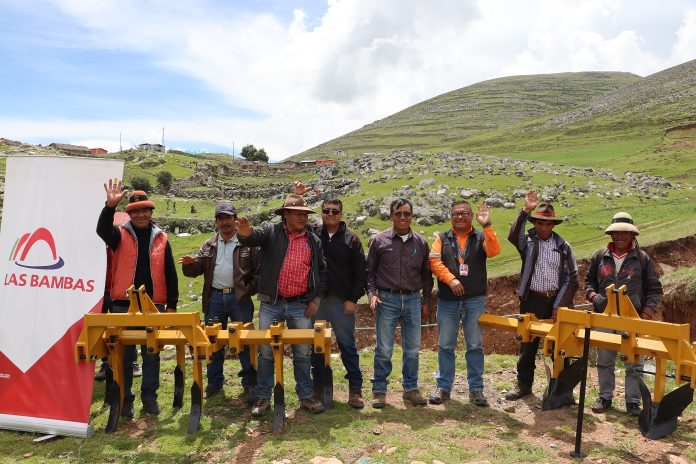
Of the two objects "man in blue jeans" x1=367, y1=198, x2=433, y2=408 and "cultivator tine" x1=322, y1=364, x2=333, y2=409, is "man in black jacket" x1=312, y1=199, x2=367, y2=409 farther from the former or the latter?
"cultivator tine" x1=322, y1=364, x2=333, y2=409

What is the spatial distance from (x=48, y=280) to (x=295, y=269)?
2883 millimetres

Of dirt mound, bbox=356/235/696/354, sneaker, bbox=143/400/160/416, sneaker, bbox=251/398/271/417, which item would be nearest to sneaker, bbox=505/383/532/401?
sneaker, bbox=251/398/271/417

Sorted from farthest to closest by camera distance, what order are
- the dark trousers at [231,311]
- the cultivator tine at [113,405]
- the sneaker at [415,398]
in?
1. the dark trousers at [231,311]
2. the sneaker at [415,398]
3. the cultivator tine at [113,405]

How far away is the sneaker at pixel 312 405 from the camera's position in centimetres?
636

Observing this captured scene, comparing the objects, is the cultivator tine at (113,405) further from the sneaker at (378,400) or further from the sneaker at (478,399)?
the sneaker at (478,399)

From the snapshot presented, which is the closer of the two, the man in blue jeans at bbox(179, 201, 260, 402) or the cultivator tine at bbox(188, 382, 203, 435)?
the cultivator tine at bbox(188, 382, 203, 435)

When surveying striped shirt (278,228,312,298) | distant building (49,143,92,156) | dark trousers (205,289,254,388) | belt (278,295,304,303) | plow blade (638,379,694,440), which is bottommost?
plow blade (638,379,694,440)

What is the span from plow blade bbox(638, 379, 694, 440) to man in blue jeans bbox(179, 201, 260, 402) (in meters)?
4.47

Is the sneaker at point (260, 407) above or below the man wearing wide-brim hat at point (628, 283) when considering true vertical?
below

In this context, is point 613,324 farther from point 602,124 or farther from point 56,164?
point 602,124

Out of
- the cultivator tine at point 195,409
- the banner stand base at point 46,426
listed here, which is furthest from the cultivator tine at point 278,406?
→ the banner stand base at point 46,426

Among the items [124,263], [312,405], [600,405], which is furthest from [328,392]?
[600,405]

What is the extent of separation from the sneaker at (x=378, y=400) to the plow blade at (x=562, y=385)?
6.33ft

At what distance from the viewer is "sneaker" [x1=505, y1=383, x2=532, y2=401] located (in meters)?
7.02
